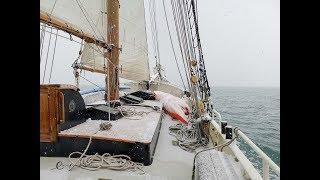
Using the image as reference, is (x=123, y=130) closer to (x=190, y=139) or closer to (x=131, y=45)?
(x=190, y=139)

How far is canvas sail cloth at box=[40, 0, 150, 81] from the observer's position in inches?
197

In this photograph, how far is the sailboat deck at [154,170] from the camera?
318cm

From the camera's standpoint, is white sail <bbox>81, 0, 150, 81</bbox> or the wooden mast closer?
the wooden mast

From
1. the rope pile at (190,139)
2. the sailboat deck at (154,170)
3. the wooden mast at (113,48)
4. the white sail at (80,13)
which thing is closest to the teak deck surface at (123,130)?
the sailboat deck at (154,170)

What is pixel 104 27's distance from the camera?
6.96 meters

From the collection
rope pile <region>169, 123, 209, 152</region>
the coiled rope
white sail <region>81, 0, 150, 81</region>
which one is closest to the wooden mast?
white sail <region>81, 0, 150, 81</region>

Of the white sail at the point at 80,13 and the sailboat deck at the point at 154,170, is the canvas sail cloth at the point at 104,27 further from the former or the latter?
the sailboat deck at the point at 154,170

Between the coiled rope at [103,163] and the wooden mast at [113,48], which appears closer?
the coiled rope at [103,163]

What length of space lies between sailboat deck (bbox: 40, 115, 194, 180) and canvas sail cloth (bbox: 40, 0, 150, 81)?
8.25 ft

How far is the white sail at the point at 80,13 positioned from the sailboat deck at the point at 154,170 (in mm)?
2367

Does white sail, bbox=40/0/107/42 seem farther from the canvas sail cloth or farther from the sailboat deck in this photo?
the sailboat deck
